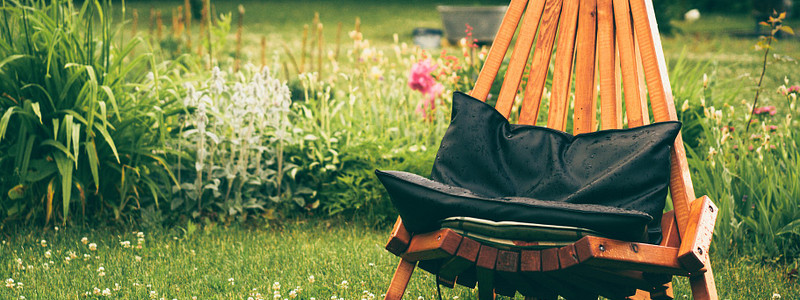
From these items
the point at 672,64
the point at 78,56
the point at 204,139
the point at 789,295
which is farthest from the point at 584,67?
the point at 672,64

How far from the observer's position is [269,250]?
9.16 ft

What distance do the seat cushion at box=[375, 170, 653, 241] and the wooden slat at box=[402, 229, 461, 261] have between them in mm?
37

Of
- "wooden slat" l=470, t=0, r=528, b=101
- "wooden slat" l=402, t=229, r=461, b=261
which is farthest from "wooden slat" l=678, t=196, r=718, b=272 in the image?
"wooden slat" l=470, t=0, r=528, b=101

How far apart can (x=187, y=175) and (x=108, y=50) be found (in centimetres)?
64

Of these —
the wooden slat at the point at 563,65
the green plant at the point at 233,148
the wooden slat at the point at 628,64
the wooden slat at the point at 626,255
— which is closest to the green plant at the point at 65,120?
the green plant at the point at 233,148

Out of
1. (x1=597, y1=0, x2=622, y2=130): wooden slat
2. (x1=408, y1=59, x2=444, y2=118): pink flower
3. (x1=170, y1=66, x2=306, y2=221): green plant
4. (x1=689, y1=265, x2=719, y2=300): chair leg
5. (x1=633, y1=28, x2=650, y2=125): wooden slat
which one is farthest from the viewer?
(x1=408, y1=59, x2=444, y2=118): pink flower

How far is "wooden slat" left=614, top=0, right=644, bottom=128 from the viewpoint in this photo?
2061 mm

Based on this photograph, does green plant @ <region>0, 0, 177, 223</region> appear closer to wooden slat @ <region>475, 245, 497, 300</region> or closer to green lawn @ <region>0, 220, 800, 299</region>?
green lawn @ <region>0, 220, 800, 299</region>

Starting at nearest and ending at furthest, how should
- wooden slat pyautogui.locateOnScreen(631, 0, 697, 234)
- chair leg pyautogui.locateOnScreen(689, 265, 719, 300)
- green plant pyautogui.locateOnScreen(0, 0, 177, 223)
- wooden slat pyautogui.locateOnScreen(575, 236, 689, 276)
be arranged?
1. wooden slat pyautogui.locateOnScreen(575, 236, 689, 276)
2. chair leg pyautogui.locateOnScreen(689, 265, 719, 300)
3. wooden slat pyautogui.locateOnScreen(631, 0, 697, 234)
4. green plant pyautogui.locateOnScreen(0, 0, 177, 223)

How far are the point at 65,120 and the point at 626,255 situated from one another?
2201 millimetres

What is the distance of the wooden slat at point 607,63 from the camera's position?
7.18 ft

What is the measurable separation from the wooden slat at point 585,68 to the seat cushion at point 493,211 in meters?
0.60

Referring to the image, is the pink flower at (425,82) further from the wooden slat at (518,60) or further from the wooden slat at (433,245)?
the wooden slat at (433,245)

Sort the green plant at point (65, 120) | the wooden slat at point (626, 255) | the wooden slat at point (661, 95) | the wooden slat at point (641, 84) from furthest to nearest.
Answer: the green plant at point (65, 120) < the wooden slat at point (641, 84) < the wooden slat at point (661, 95) < the wooden slat at point (626, 255)
